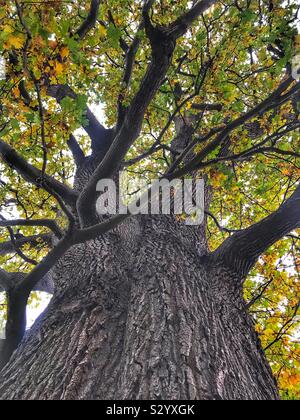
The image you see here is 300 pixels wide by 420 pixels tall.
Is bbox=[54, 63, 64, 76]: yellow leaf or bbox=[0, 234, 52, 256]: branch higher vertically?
bbox=[0, 234, 52, 256]: branch

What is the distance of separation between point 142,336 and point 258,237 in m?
1.54

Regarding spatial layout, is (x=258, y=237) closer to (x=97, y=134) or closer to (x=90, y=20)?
(x=90, y=20)

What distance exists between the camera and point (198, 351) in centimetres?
216

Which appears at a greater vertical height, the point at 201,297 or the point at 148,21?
the point at 148,21

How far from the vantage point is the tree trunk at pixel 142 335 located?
6.43ft

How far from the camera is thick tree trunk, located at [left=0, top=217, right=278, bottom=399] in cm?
196

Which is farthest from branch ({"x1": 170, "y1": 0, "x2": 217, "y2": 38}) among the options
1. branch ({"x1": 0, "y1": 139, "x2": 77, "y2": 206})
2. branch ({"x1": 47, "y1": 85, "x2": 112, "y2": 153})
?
branch ({"x1": 47, "y1": 85, "x2": 112, "y2": 153})

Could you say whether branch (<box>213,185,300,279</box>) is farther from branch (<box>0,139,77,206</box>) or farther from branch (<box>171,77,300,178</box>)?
branch (<box>0,139,77,206</box>)

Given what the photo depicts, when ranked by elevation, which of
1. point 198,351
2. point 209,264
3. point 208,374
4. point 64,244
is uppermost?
point 209,264

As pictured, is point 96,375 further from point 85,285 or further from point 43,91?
point 43,91

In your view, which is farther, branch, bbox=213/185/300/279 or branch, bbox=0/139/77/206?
branch, bbox=213/185/300/279

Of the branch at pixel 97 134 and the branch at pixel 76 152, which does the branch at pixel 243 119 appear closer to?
the branch at pixel 97 134

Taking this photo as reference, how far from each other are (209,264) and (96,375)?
1726mm
